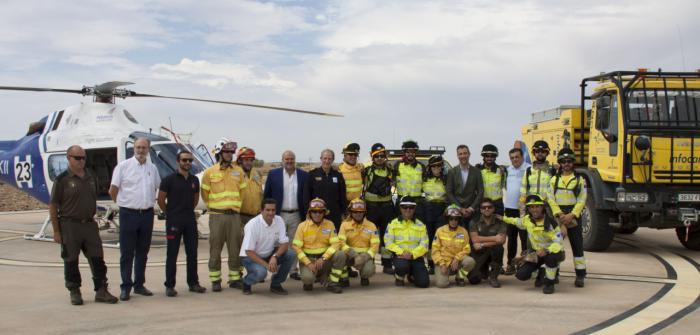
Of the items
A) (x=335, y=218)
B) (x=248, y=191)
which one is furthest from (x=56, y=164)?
(x=335, y=218)

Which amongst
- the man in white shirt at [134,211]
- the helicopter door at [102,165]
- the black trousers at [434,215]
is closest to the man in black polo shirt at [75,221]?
the man in white shirt at [134,211]

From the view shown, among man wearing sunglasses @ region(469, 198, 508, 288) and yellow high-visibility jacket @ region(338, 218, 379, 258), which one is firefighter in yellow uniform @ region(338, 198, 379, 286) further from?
man wearing sunglasses @ region(469, 198, 508, 288)

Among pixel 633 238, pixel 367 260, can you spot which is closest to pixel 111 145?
pixel 367 260

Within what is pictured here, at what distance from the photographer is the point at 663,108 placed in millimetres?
9703

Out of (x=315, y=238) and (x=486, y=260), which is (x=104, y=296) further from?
(x=486, y=260)

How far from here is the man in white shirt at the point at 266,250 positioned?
7066mm

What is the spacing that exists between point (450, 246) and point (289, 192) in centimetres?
201

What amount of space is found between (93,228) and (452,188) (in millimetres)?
4160

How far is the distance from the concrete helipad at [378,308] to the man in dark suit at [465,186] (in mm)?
1027

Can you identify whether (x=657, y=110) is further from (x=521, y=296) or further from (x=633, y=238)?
(x=521, y=296)

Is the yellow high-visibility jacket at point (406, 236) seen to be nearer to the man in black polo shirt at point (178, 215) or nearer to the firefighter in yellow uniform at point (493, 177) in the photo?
the firefighter in yellow uniform at point (493, 177)

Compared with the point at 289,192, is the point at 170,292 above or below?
below

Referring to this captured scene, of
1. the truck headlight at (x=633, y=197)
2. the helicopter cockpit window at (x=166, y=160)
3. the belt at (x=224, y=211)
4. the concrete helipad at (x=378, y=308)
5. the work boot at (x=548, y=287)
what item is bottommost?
the concrete helipad at (x=378, y=308)

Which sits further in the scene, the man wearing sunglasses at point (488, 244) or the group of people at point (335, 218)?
the man wearing sunglasses at point (488, 244)
